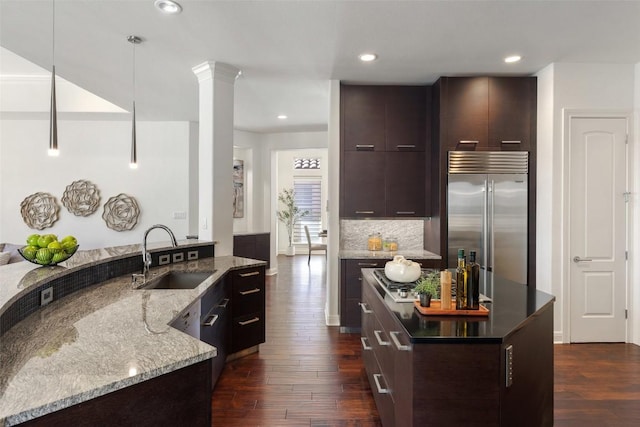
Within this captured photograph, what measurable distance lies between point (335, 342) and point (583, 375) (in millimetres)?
2131

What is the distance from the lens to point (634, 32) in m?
2.93

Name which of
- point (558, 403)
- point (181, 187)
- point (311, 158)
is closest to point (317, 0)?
point (558, 403)

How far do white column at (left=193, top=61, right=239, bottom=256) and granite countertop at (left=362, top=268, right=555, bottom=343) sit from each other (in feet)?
6.81

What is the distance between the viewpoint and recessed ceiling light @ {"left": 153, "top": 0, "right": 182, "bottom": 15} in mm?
2490

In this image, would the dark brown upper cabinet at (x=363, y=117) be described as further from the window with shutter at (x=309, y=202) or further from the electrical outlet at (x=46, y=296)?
the window with shutter at (x=309, y=202)

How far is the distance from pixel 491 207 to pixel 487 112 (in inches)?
41.3

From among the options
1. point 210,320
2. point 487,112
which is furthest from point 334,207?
point 210,320

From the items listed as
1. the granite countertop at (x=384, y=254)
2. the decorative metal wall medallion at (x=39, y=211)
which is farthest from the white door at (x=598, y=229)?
the decorative metal wall medallion at (x=39, y=211)

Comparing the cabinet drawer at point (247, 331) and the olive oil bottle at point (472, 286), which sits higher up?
the olive oil bottle at point (472, 286)

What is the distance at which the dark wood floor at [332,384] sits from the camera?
231cm

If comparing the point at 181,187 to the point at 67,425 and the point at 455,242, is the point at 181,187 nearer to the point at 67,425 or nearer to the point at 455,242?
the point at 455,242

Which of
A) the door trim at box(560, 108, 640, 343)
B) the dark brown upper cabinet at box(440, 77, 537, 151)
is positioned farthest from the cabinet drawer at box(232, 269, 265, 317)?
the door trim at box(560, 108, 640, 343)

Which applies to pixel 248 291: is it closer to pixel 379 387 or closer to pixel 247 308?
pixel 247 308

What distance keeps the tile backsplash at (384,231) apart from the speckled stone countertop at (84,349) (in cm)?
264
